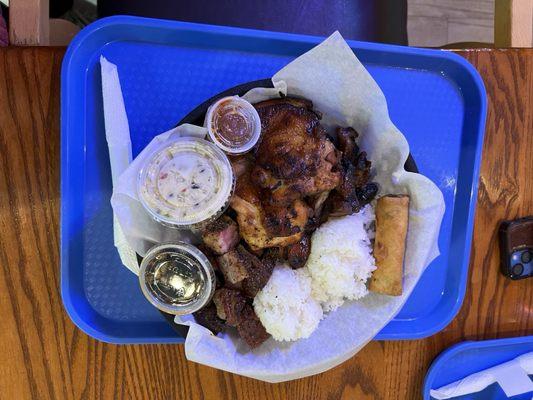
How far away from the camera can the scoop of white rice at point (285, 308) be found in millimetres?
1142

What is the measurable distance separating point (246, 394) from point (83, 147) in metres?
0.83

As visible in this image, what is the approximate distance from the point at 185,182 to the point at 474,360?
1.08m

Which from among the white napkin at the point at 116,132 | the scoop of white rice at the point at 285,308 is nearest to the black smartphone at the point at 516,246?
the scoop of white rice at the point at 285,308

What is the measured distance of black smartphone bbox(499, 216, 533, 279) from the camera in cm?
138

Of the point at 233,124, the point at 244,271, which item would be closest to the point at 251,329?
the point at 244,271

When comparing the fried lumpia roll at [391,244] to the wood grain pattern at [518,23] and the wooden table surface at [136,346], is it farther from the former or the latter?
the wood grain pattern at [518,23]

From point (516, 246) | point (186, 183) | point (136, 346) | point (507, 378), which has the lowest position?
point (507, 378)

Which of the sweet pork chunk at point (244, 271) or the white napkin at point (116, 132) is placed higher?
the white napkin at point (116, 132)

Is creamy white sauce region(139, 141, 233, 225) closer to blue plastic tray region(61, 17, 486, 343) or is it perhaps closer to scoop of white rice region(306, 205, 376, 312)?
blue plastic tray region(61, 17, 486, 343)

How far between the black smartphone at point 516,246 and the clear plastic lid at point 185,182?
2.79 ft

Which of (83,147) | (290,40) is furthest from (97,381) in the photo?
(290,40)

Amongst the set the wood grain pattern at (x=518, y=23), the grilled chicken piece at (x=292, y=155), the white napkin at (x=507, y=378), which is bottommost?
the white napkin at (x=507, y=378)

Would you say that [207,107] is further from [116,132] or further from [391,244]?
[391,244]

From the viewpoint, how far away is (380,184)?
48.8 inches
